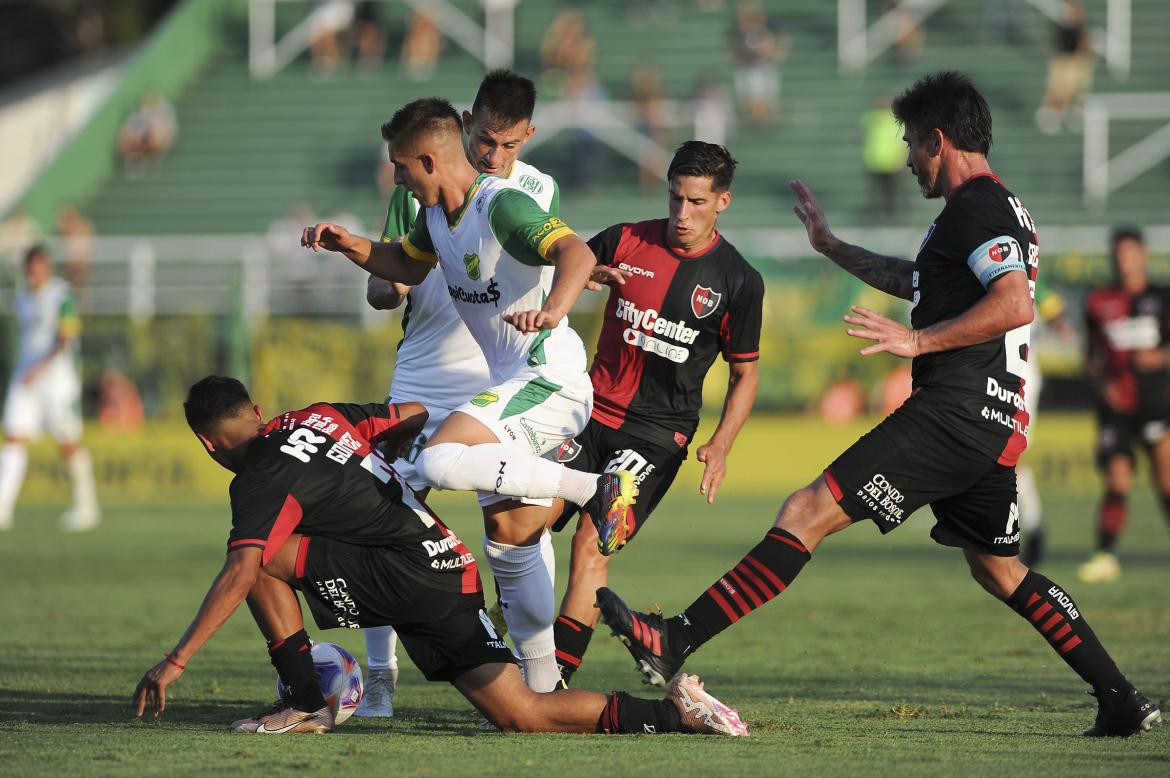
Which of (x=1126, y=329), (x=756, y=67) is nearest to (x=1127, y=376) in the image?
(x=1126, y=329)

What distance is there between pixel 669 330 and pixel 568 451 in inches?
27.9

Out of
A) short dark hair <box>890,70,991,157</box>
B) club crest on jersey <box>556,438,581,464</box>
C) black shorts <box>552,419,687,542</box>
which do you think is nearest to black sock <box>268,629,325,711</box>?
black shorts <box>552,419,687,542</box>

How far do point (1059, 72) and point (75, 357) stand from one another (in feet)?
53.2

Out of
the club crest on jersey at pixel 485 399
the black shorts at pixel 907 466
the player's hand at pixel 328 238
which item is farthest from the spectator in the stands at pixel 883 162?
the black shorts at pixel 907 466

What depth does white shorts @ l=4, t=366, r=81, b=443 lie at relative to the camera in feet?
52.3

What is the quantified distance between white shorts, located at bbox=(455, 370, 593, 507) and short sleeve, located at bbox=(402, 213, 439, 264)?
0.68 meters

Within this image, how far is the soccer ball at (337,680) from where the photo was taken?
660 centimetres

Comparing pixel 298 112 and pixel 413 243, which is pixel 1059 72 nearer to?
pixel 298 112

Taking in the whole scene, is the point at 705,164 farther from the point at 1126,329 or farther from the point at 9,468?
the point at 9,468

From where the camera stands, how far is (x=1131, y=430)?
1277 cm

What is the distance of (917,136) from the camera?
6480 mm

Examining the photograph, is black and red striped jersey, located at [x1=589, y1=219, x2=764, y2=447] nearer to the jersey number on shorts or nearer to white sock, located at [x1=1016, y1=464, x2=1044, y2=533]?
the jersey number on shorts

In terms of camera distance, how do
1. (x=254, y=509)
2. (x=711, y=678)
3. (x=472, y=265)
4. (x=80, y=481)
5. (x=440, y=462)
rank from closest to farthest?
1. (x=254, y=509)
2. (x=440, y=462)
3. (x=472, y=265)
4. (x=711, y=678)
5. (x=80, y=481)

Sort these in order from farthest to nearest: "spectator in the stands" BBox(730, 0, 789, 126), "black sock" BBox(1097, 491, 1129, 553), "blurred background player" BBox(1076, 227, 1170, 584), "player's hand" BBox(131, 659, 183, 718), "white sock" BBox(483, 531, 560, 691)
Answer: "spectator in the stands" BBox(730, 0, 789, 126) < "blurred background player" BBox(1076, 227, 1170, 584) < "black sock" BBox(1097, 491, 1129, 553) < "white sock" BBox(483, 531, 560, 691) < "player's hand" BBox(131, 659, 183, 718)
